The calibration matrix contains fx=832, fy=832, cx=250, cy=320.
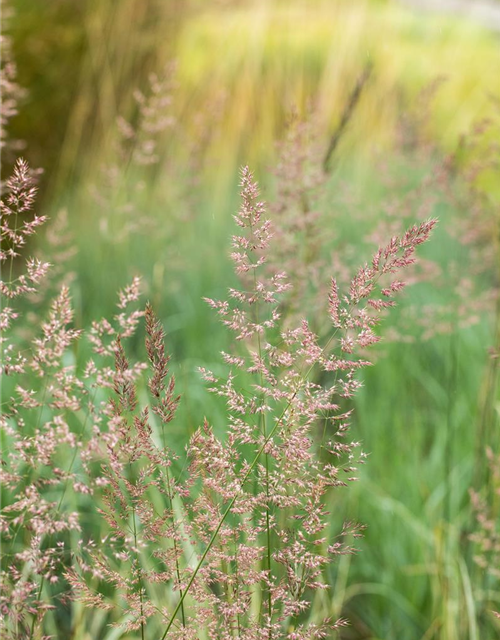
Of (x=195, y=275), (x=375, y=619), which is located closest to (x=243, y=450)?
(x=375, y=619)

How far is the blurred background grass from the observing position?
2.27 meters

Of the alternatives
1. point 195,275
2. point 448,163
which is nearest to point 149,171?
point 195,275

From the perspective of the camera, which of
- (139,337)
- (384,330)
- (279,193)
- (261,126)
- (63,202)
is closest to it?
(279,193)

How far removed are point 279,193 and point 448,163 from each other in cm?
41

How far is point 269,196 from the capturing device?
260cm

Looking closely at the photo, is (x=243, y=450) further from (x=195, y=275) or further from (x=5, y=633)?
(x=195, y=275)

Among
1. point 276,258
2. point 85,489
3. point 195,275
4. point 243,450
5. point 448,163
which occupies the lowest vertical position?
point 85,489

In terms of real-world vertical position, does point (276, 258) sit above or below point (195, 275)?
below

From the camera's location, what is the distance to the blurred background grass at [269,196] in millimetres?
2268

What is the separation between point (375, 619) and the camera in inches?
90.7

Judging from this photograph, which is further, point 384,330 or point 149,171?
point 149,171

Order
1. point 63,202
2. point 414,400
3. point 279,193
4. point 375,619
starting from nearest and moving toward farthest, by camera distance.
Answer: point 279,193 < point 375,619 < point 414,400 < point 63,202

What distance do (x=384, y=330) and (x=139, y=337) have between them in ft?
3.64

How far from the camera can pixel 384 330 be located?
3.39 meters
